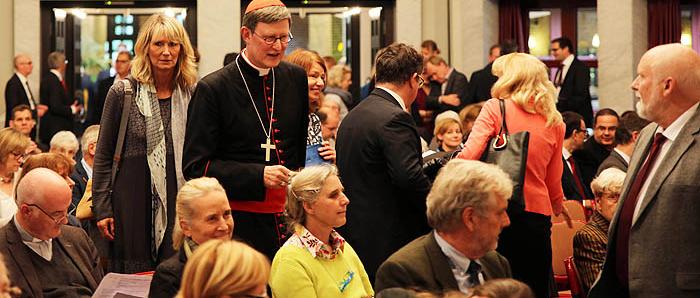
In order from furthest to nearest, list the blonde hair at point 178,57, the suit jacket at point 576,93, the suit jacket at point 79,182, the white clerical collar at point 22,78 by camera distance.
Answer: the white clerical collar at point 22,78 → the suit jacket at point 576,93 → the suit jacket at point 79,182 → the blonde hair at point 178,57

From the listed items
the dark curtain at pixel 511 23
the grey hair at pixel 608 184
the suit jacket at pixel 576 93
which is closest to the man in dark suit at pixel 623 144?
the grey hair at pixel 608 184

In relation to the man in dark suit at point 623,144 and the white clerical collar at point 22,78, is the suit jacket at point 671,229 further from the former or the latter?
the white clerical collar at point 22,78

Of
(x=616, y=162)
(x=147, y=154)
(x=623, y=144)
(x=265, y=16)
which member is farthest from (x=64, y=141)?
(x=265, y=16)

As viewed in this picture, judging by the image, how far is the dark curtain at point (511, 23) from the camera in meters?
17.4

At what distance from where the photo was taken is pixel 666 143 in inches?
227

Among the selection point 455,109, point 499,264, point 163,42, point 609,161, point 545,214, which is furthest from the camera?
point 455,109

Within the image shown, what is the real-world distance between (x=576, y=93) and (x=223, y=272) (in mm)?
12091

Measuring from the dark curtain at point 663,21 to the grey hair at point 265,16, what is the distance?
1118 centimetres

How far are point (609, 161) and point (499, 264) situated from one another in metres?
5.68

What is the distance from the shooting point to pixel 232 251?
3785 mm

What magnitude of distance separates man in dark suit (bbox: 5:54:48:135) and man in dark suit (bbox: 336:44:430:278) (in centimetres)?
1023

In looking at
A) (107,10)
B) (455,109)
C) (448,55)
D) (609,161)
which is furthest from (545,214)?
(107,10)

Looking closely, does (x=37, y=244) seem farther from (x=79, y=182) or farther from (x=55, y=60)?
(x=55, y=60)

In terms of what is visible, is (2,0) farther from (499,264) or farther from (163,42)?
(499,264)
